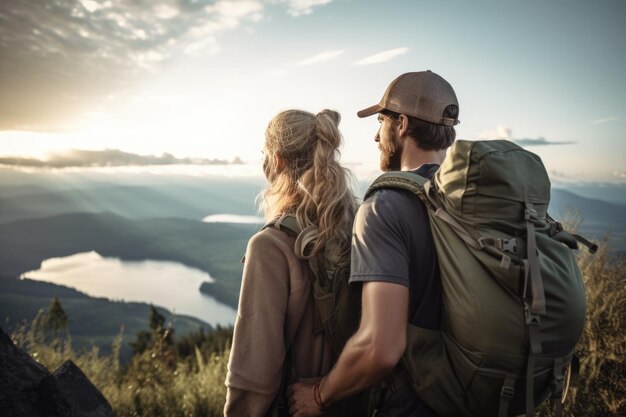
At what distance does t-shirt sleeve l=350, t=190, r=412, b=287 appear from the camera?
151 cm

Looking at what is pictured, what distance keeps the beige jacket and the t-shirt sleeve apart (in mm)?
407

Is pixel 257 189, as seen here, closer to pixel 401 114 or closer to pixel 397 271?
pixel 401 114

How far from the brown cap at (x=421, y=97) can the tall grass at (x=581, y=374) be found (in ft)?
9.29

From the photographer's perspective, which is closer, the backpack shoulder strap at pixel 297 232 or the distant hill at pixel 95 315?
the backpack shoulder strap at pixel 297 232

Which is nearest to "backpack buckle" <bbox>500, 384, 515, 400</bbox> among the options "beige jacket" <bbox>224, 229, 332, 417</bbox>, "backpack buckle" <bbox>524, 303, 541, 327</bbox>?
"backpack buckle" <bbox>524, 303, 541, 327</bbox>

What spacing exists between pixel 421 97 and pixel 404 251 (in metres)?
0.91

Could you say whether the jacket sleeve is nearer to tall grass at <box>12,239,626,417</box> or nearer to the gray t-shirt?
the gray t-shirt

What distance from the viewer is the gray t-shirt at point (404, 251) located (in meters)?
1.54

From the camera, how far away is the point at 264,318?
→ 5.95 feet

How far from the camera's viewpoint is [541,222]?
1.42 meters

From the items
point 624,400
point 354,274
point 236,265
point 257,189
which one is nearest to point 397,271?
point 354,274

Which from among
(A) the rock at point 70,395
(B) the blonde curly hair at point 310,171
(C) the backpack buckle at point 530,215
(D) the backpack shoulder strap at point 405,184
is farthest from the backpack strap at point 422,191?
(A) the rock at point 70,395

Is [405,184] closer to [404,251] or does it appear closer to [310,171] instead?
[404,251]

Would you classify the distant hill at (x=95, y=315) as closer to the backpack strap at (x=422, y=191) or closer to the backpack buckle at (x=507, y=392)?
the backpack strap at (x=422, y=191)
